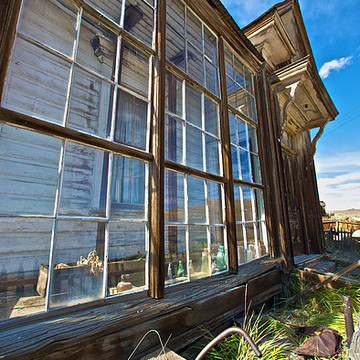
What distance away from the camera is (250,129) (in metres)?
4.26

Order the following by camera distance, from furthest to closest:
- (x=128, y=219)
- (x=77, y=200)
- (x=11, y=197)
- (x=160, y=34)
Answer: (x=160, y=34) < (x=128, y=219) < (x=77, y=200) < (x=11, y=197)

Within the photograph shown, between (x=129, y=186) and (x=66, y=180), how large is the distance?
63cm

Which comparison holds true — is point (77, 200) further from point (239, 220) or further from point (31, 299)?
point (239, 220)

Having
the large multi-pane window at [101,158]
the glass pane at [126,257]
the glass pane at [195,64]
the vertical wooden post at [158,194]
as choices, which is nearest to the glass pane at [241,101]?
the large multi-pane window at [101,158]

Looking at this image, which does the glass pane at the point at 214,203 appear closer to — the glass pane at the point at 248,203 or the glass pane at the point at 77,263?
the glass pane at the point at 248,203

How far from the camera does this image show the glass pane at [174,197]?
235 centimetres

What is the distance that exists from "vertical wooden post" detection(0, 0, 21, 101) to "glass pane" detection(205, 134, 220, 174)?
2.21 meters

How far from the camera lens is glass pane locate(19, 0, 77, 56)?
79.0 inches

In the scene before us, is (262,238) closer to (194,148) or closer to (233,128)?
(233,128)

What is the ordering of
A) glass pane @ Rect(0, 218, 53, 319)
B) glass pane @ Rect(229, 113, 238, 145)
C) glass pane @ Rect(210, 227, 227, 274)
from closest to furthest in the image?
glass pane @ Rect(0, 218, 53, 319), glass pane @ Rect(210, 227, 227, 274), glass pane @ Rect(229, 113, 238, 145)

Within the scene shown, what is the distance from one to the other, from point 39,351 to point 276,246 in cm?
377

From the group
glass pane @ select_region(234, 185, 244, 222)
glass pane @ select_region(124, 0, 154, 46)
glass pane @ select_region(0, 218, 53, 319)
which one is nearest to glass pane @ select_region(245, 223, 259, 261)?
glass pane @ select_region(234, 185, 244, 222)

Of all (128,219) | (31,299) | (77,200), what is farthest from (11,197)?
(128,219)

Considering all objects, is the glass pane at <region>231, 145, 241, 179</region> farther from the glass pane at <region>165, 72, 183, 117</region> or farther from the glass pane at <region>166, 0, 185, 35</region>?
the glass pane at <region>166, 0, 185, 35</region>
